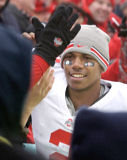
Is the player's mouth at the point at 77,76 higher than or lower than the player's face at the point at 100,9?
higher

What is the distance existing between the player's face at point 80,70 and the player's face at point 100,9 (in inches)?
76.9

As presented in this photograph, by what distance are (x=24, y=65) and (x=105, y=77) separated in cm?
226

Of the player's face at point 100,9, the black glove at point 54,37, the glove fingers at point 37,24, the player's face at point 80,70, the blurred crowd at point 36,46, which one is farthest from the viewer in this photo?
the player's face at point 100,9

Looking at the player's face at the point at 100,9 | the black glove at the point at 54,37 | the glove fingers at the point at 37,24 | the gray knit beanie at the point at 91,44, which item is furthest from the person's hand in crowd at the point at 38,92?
the player's face at the point at 100,9

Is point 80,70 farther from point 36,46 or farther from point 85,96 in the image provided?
point 36,46

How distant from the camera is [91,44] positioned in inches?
92.2

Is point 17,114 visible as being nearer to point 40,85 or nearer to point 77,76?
point 40,85

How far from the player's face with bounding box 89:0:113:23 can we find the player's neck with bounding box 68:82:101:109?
1975 mm

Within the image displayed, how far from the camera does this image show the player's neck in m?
2.34

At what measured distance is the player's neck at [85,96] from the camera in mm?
2340

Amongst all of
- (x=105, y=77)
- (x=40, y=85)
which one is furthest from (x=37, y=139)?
(x=105, y=77)

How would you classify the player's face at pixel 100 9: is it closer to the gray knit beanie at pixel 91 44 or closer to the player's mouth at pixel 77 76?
the gray knit beanie at pixel 91 44

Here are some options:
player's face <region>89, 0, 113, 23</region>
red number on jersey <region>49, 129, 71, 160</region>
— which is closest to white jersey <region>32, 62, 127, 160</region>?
red number on jersey <region>49, 129, 71, 160</region>

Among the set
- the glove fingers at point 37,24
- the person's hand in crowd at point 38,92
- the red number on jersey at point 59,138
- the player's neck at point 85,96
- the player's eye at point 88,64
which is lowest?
the red number on jersey at point 59,138
